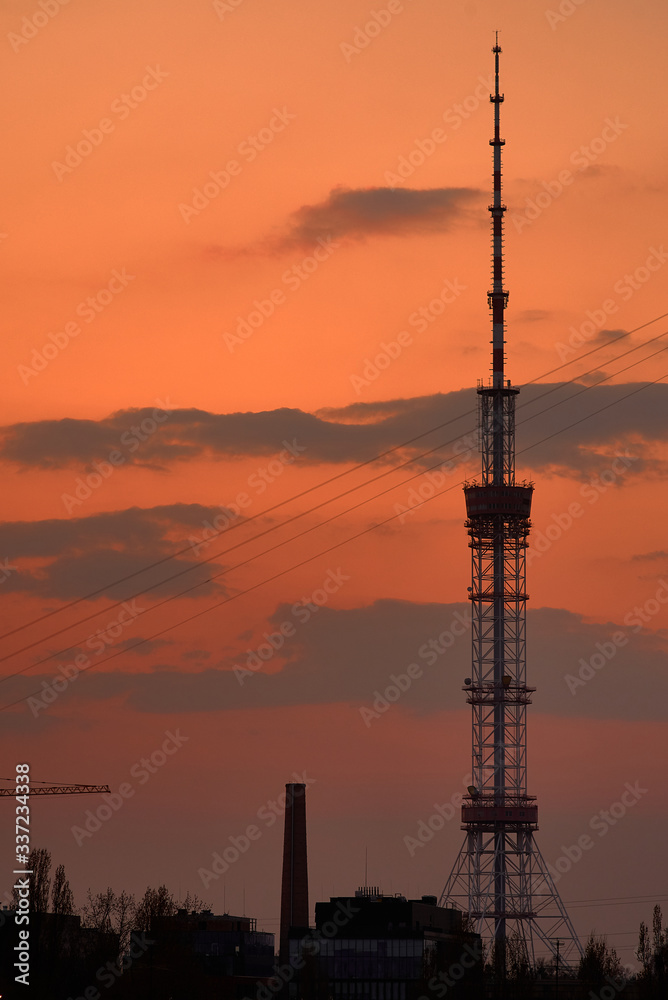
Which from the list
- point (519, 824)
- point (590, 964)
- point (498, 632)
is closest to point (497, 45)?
point (498, 632)

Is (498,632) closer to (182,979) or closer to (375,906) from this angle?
(375,906)

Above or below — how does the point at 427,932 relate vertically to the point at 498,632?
below

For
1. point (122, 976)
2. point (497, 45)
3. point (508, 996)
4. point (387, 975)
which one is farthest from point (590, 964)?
point (497, 45)

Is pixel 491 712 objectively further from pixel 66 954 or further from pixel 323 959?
pixel 66 954

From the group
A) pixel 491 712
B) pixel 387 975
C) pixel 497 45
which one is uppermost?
pixel 497 45

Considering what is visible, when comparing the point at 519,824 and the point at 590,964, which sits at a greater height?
the point at 519,824

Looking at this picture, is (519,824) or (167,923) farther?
(519,824)

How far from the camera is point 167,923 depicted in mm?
155625

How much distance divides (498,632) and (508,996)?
58328 mm

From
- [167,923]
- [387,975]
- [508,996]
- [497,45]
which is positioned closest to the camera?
[508,996]

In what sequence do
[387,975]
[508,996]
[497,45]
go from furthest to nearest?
1. [497,45]
2. [387,975]
3. [508,996]

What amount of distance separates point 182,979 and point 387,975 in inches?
1421

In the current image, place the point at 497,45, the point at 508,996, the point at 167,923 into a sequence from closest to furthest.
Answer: the point at 508,996 < the point at 167,923 < the point at 497,45

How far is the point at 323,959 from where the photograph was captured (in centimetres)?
18200
